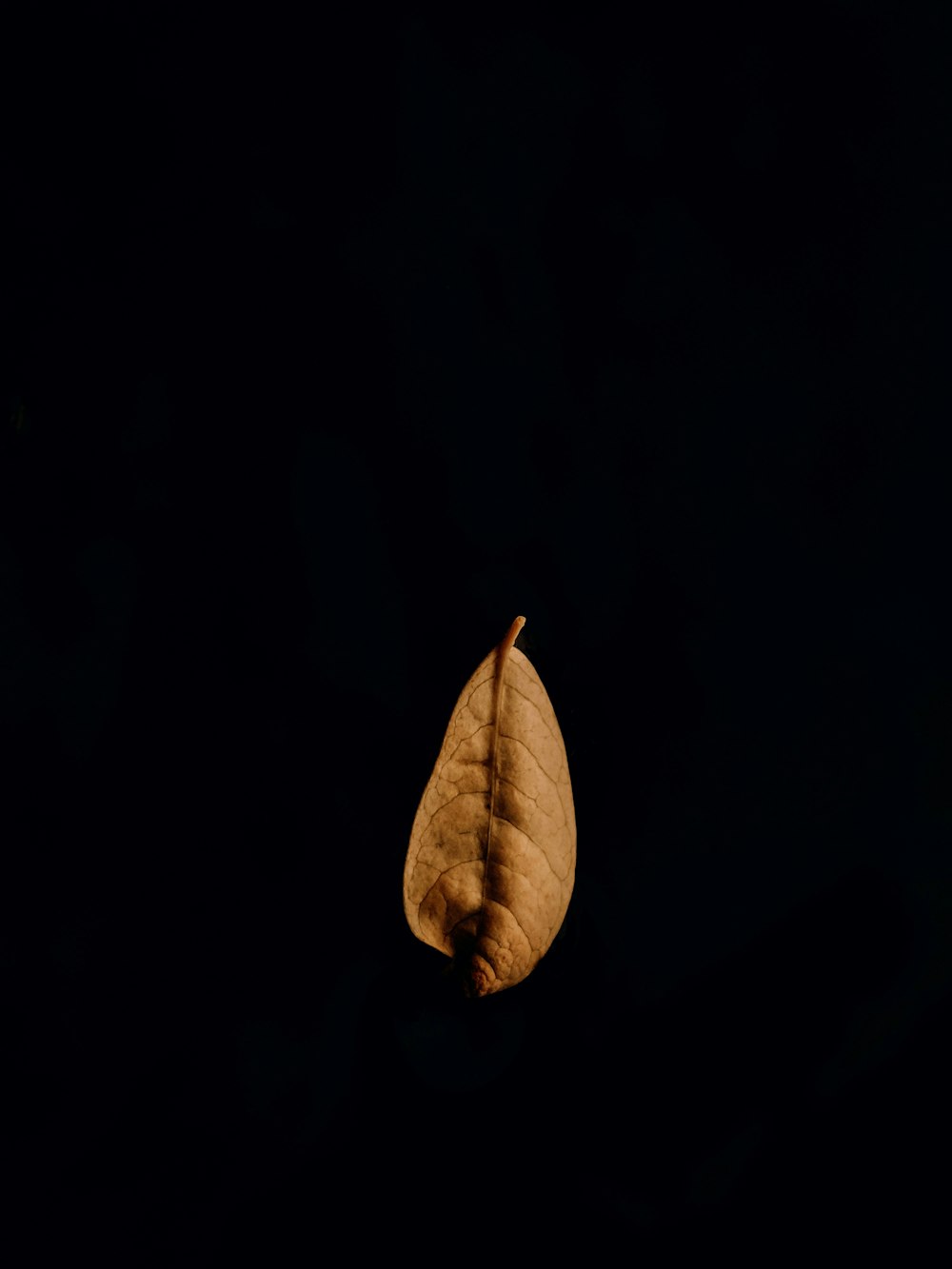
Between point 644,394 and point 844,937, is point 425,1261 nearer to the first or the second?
point 844,937

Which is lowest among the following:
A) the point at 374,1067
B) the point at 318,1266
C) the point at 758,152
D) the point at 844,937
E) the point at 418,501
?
the point at 318,1266

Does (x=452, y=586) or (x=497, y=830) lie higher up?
(x=452, y=586)

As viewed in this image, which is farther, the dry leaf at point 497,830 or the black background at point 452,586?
the black background at point 452,586

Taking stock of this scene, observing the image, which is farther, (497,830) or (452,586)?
(452,586)

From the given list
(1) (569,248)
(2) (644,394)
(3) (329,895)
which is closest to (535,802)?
(3) (329,895)
